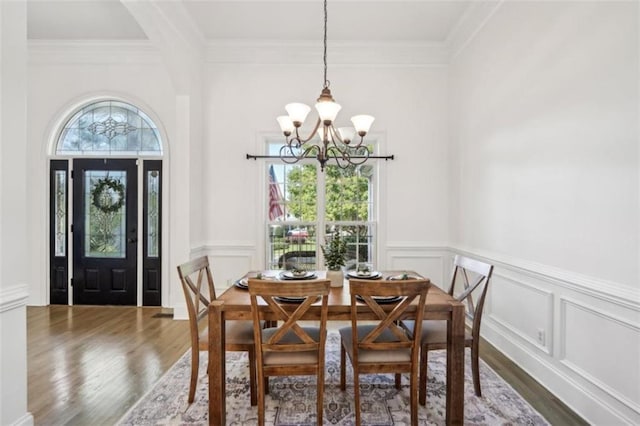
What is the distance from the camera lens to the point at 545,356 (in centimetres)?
247

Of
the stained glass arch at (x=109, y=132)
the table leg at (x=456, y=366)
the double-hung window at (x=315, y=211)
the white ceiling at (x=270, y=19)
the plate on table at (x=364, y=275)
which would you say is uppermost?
the white ceiling at (x=270, y=19)

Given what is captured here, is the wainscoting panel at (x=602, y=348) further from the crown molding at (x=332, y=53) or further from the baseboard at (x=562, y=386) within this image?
the crown molding at (x=332, y=53)

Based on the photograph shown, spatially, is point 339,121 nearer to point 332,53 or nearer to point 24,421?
point 332,53

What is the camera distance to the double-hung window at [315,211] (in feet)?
14.2

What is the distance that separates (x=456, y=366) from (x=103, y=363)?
107 inches


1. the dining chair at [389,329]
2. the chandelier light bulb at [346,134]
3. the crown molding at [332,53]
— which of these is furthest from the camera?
the crown molding at [332,53]

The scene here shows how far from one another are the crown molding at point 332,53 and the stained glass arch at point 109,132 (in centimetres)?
122

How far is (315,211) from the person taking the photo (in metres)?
4.35

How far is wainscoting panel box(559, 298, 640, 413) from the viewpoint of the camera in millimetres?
1802

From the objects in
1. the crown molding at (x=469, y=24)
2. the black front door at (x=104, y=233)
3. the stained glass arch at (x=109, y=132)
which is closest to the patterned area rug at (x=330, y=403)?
the black front door at (x=104, y=233)

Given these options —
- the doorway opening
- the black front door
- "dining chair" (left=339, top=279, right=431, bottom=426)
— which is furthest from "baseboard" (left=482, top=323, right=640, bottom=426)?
the black front door

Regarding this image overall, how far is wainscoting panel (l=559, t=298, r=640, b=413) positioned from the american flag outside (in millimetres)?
3072

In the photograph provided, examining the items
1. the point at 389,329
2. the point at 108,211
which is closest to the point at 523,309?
the point at 389,329

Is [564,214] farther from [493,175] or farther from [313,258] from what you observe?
[313,258]
